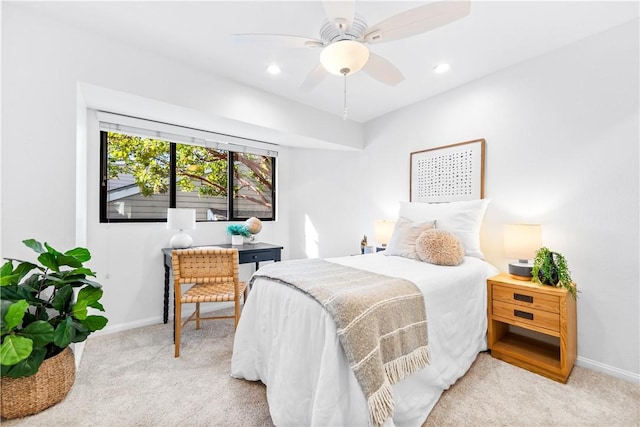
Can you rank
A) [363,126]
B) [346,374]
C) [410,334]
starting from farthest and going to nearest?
1. [363,126]
2. [410,334]
3. [346,374]

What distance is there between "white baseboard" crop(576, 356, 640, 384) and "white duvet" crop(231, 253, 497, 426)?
0.70 meters

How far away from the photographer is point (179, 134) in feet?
10.1

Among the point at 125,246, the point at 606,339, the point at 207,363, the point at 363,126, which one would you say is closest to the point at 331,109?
the point at 363,126

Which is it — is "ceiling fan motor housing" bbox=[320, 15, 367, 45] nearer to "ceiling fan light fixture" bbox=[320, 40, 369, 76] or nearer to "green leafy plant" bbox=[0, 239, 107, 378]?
"ceiling fan light fixture" bbox=[320, 40, 369, 76]

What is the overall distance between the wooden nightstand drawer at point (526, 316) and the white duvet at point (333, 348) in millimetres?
120

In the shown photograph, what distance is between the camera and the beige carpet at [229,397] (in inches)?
61.4

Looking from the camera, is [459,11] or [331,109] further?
[331,109]

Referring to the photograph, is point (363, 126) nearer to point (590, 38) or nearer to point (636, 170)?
point (590, 38)

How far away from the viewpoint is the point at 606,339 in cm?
204

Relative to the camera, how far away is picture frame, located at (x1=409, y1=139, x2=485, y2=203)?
274 cm

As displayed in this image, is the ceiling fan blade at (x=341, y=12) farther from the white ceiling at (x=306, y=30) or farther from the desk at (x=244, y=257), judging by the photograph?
the desk at (x=244, y=257)

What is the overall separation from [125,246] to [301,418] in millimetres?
2405

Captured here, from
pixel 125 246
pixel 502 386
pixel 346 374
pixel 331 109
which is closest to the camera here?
pixel 346 374

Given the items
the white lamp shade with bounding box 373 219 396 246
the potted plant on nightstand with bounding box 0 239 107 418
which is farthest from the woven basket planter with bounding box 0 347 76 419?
the white lamp shade with bounding box 373 219 396 246
